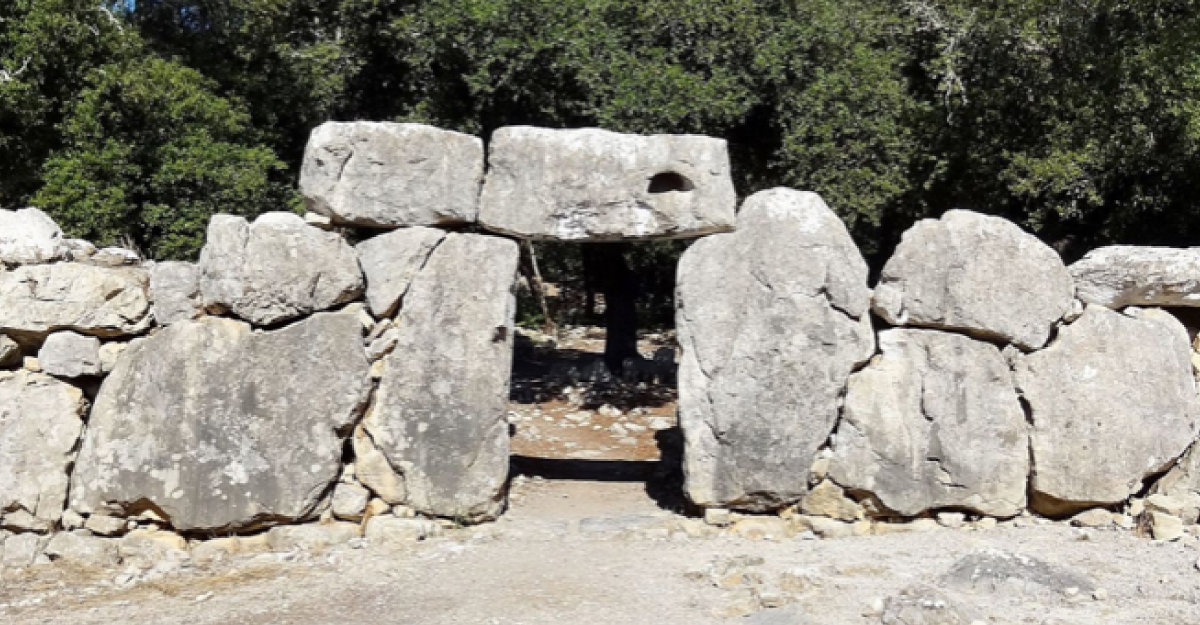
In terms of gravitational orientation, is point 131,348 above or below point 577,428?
above

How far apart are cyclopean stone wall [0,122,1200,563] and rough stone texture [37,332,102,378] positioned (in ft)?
0.05

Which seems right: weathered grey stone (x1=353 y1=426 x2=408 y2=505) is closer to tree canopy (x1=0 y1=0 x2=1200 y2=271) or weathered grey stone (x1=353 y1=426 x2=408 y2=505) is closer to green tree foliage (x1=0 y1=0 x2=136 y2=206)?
tree canopy (x1=0 y1=0 x2=1200 y2=271)

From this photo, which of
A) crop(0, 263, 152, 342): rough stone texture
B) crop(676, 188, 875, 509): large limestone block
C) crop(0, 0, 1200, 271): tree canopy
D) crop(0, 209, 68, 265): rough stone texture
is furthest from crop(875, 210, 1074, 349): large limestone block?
crop(0, 209, 68, 265): rough stone texture

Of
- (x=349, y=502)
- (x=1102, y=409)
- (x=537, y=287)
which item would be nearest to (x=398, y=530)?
(x=349, y=502)

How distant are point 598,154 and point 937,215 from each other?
8232mm

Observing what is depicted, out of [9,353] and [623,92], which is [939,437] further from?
[9,353]

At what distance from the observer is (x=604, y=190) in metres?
8.20

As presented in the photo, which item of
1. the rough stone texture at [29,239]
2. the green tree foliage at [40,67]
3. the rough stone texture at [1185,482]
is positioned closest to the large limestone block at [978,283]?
the rough stone texture at [1185,482]

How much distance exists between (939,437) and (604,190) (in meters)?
2.93

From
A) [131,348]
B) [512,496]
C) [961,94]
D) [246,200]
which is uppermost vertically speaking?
[961,94]

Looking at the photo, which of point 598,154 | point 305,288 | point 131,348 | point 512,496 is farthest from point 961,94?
point 131,348

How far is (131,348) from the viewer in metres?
8.05

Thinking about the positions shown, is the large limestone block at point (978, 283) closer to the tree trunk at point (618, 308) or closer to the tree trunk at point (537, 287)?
the tree trunk at point (618, 308)

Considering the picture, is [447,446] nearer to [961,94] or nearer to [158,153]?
[158,153]
